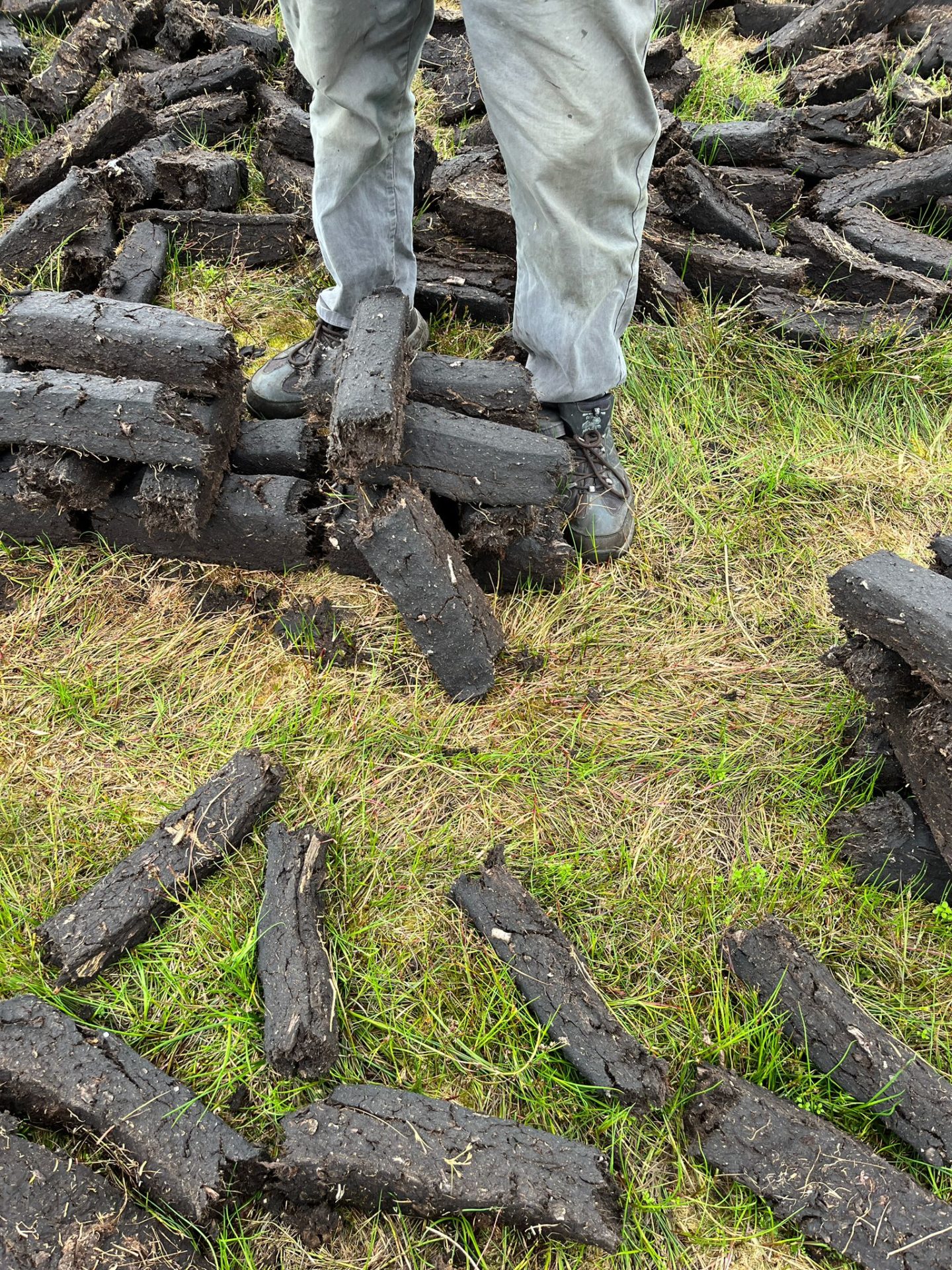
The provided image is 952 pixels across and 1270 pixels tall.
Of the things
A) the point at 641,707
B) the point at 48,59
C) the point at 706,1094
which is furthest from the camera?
the point at 48,59

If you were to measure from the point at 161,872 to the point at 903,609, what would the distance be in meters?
1.94

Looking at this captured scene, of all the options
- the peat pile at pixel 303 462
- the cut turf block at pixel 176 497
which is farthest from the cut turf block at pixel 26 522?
the cut turf block at pixel 176 497

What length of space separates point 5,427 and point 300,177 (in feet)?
6.98

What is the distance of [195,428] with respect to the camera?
268cm

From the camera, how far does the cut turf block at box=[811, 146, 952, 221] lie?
4.17 meters

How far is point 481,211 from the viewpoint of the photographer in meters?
3.79

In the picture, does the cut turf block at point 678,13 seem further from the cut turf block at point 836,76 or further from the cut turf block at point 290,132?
the cut turf block at point 290,132

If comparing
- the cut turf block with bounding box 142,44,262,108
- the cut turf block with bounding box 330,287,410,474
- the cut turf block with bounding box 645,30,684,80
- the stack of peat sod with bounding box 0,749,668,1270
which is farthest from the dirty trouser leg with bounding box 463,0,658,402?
the cut turf block with bounding box 142,44,262,108

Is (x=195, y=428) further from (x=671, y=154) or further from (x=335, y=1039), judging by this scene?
(x=671, y=154)

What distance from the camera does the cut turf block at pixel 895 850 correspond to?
2.23 meters

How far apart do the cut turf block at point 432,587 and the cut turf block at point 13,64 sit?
4137mm

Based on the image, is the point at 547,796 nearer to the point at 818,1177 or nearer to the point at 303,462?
the point at 818,1177

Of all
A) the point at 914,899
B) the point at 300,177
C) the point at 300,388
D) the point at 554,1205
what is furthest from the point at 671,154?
the point at 554,1205

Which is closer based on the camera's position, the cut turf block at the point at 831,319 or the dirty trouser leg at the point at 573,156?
the dirty trouser leg at the point at 573,156
